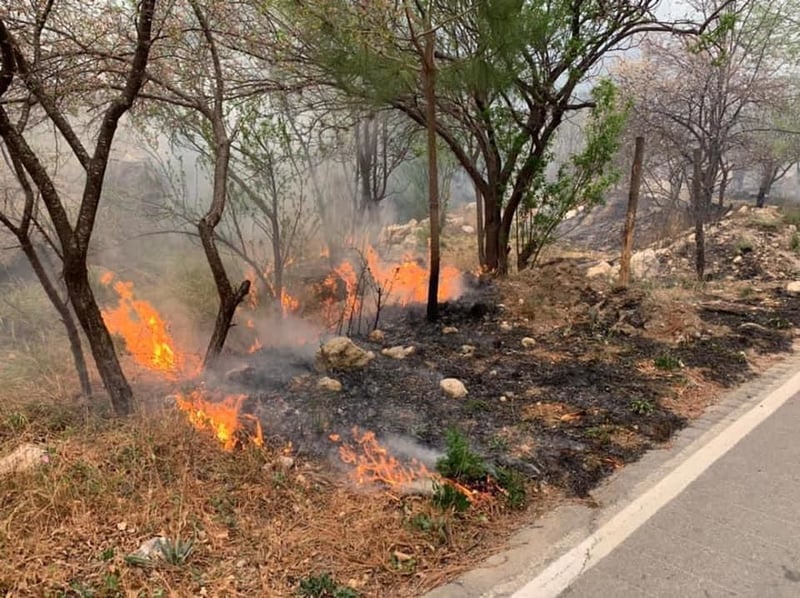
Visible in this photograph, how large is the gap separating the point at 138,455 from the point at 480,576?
216cm

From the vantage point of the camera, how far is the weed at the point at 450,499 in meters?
3.08

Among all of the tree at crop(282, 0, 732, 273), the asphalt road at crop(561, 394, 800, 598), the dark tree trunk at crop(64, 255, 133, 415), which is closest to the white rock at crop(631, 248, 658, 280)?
the tree at crop(282, 0, 732, 273)

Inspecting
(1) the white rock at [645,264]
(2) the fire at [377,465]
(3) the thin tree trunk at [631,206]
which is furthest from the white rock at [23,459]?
(1) the white rock at [645,264]

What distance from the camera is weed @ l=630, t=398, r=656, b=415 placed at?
4.43 meters

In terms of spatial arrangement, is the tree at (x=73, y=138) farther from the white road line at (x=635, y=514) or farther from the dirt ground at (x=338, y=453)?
the white road line at (x=635, y=514)

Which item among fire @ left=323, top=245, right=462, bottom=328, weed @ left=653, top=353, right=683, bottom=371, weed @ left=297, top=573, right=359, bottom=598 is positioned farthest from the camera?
fire @ left=323, top=245, right=462, bottom=328

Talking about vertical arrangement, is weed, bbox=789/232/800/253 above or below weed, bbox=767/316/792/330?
above

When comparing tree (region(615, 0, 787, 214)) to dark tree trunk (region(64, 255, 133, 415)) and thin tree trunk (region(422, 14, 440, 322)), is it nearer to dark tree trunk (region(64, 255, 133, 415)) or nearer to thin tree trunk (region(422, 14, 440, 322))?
thin tree trunk (region(422, 14, 440, 322))

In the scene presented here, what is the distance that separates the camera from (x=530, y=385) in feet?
16.8

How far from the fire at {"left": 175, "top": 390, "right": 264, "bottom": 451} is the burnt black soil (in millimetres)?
140

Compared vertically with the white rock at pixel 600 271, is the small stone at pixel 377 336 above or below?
below

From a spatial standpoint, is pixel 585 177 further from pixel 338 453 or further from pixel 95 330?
pixel 95 330

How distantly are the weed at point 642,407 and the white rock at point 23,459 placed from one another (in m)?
4.19

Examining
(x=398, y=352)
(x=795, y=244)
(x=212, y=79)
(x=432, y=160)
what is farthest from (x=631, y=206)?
(x=795, y=244)
